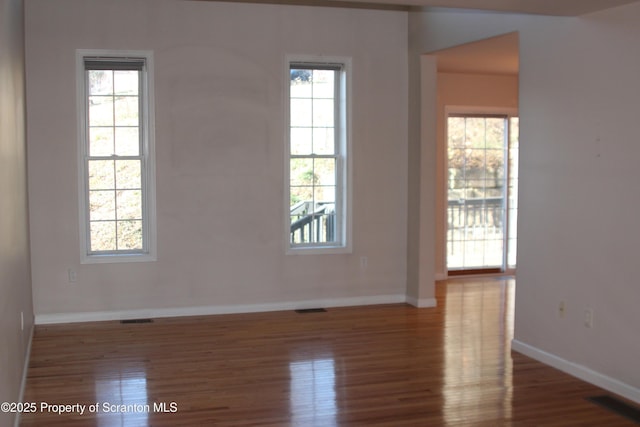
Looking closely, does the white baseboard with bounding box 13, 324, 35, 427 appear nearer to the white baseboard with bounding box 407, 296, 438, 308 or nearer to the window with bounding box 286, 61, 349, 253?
the window with bounding box 286, 61, 349, 253

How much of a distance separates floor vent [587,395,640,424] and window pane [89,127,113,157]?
4.44 m

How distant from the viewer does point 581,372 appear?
4.41 m

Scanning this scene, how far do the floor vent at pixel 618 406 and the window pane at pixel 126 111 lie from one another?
173 inches

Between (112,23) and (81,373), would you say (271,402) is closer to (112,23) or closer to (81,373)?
(81,373)

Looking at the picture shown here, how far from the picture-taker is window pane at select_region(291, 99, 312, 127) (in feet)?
21.4

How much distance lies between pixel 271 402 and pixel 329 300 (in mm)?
2679

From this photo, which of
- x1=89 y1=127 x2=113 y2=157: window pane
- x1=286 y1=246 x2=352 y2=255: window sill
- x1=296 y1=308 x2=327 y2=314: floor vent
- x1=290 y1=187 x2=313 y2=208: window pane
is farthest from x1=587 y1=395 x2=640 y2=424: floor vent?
x1=89 y1=127 x2=113 y2=157: window pane

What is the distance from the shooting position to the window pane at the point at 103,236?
6.10 meters

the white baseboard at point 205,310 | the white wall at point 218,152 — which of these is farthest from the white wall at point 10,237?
the white baseboard at point 205,310

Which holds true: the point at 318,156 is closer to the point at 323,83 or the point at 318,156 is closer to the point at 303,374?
the point at 323,83

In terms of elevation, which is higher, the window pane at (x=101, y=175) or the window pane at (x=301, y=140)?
the window pane at (x=301, y=140)

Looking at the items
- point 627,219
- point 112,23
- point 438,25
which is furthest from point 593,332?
point 112,23

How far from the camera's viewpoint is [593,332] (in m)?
4.32

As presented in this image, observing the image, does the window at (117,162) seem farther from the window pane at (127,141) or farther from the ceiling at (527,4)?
the ceiling at (527,4)
